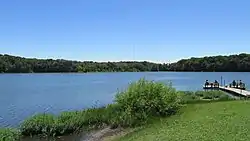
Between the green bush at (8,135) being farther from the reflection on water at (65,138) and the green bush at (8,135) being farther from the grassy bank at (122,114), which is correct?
the reflection on water at (65,138)

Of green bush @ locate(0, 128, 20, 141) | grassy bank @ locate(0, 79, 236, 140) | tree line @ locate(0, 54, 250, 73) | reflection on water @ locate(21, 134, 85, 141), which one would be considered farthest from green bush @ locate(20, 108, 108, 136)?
tree line @ locate(0, 54, 250, 73)

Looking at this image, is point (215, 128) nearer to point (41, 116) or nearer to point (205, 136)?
point (205, 136)

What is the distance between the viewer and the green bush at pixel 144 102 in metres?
22.0

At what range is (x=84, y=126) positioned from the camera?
22812 mm

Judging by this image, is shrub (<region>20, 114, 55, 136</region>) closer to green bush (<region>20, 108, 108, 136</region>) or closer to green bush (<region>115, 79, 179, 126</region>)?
green bush (<region>20, 108, 108, 136</region>)

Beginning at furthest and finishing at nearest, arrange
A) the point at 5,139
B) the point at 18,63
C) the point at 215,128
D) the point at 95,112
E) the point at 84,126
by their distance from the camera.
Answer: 1. the point at 18,63
2. the point at 95,112
3. the point at 84,126
4. the point at 5,139
5. the point at 215,128

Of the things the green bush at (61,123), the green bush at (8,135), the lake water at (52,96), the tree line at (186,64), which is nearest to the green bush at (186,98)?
the lake water at (52,96)

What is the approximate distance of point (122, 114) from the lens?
2247cm

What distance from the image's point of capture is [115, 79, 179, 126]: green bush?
22.0 m

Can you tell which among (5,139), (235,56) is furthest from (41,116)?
(235,56)

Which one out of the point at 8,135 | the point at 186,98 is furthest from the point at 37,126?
the point at 186,98

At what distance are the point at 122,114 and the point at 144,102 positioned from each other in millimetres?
1499

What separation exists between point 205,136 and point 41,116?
11.4 metres

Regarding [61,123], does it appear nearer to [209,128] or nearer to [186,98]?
[209,128]
